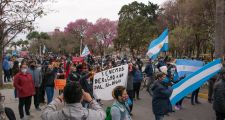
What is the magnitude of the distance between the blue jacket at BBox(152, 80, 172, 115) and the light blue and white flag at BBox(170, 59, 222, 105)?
51cm

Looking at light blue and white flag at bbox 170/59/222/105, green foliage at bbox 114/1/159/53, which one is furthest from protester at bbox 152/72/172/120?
green foliage at bbox 114/1/159/53

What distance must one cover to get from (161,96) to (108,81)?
1.41 m

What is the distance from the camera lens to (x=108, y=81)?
27.0ft

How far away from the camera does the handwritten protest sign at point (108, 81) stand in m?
8.16

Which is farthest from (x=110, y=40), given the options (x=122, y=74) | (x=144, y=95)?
(x=122, y=74)

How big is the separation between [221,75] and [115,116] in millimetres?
3619

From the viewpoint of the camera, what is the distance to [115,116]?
183 inches

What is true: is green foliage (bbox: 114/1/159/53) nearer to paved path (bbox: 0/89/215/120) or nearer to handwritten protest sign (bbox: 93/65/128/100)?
paved path (bbox: 0/89/215/120)

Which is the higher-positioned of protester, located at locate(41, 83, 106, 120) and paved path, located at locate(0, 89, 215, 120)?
protester, located at locate(41, 83, 106, 120)

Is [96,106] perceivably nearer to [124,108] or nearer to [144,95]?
[124,108]

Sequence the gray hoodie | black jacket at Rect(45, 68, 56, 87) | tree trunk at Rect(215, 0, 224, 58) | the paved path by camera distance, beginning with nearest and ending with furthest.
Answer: the gray hoodie → the paved path → black jacket at Rect(45, 68, 56, 87) → tree trunk at Rect(215, 0, 224, 58)

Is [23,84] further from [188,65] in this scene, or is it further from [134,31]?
[134,31]

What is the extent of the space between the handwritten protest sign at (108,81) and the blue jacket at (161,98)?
1.00m

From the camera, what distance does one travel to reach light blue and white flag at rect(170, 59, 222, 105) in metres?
7.92
